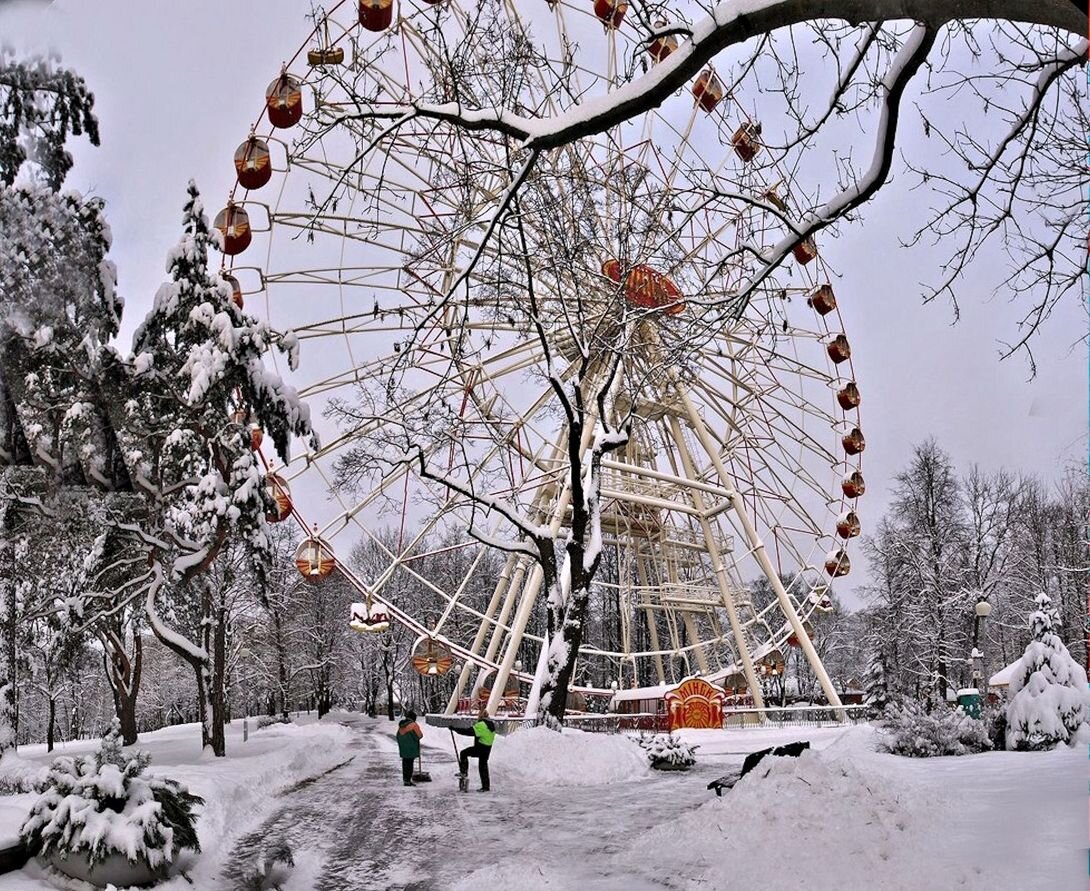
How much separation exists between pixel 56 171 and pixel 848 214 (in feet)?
31.1

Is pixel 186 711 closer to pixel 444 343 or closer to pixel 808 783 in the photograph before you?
pixel 444 343

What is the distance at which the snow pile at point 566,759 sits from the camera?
1533 centimetres

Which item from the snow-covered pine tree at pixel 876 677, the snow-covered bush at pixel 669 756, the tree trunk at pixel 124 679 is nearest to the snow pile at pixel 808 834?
the snow-covered bush at pixel 669 756

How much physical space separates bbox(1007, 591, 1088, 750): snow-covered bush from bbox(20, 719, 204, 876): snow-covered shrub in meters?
10.1

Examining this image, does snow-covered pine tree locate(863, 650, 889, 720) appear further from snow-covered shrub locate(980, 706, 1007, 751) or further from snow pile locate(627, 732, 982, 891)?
snow pile locate(627, 732, 982, 891)

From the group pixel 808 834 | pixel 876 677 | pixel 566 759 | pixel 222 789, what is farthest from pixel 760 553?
pixel 876 677

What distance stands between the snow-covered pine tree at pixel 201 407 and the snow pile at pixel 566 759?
19.6ft

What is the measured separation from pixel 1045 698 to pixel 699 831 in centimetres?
583

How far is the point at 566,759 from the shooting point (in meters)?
15.8

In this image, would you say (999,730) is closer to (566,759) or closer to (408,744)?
(566,759)

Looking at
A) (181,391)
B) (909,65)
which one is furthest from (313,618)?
(909,65)

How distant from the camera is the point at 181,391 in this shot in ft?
55.5

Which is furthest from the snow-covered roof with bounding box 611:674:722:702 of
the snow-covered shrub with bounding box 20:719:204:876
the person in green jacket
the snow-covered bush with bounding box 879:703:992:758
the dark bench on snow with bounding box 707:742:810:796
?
the snow-covered shrub with bounding box 20:719:204:876

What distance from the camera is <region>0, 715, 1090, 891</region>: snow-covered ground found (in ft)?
21.8
